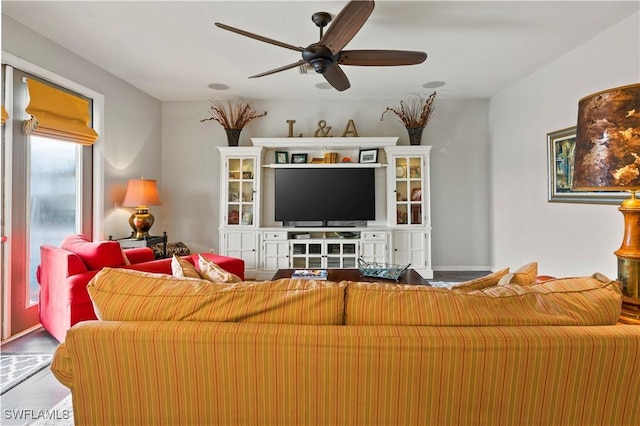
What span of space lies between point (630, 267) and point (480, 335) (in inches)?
30.0

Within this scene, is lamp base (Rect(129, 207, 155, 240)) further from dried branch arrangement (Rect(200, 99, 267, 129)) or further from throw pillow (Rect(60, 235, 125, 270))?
dried branch arrangement (Rect(200, 99, 267, 129))

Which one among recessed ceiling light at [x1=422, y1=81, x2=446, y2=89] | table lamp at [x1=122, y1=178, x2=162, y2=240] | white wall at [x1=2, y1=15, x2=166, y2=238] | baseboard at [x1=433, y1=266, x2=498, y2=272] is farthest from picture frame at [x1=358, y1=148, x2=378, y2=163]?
white wall at [x1=2, y1=15, x2=166, y2=238]

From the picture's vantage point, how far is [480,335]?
0.91 meters

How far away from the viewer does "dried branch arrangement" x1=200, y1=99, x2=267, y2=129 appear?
15.1ft

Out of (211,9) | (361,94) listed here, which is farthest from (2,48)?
(361,94)

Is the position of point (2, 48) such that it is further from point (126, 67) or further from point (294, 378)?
point (294, 378)

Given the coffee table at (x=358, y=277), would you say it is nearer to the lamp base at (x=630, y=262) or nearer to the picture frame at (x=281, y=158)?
the lamp base at (x=630, y=262)

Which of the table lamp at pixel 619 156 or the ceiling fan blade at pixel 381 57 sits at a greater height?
the ceiling fan blade at pixel 381 57

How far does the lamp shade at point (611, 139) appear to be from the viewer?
1106mm

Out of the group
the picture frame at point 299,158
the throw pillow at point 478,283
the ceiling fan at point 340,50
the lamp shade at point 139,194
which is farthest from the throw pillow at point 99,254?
the picture frame at point 299,158

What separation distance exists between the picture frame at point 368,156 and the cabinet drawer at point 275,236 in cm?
154

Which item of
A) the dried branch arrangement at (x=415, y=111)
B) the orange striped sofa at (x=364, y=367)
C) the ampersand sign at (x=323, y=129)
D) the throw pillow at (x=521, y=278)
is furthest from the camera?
the ampersand sign at (x=323, y=129)

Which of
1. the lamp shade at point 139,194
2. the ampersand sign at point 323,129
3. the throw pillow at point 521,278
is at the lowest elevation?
the throw pillow at point 521,278

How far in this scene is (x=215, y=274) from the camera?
143 cm
